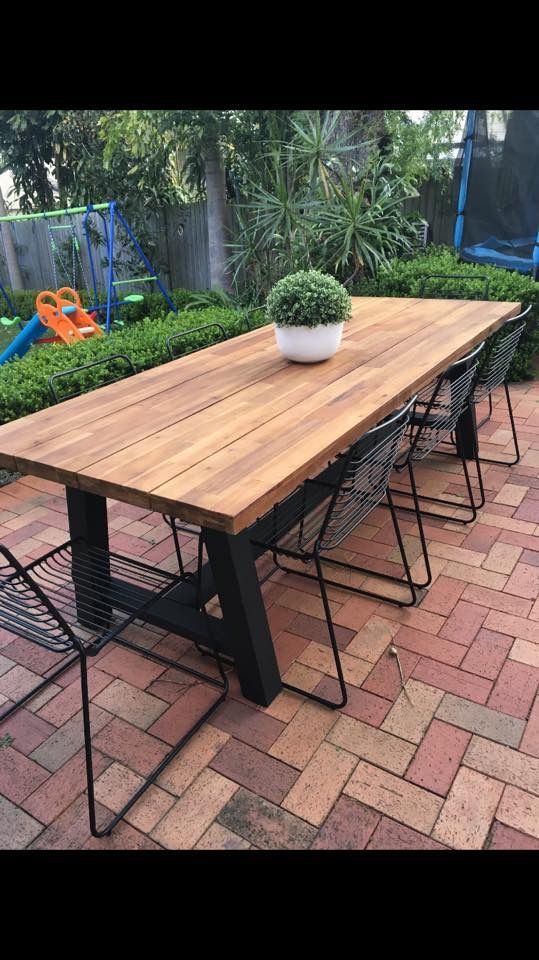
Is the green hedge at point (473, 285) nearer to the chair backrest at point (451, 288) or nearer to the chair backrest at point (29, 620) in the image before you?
the chair backrest at point (451, 288)

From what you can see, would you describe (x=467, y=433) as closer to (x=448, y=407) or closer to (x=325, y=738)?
(x=448, y=407)

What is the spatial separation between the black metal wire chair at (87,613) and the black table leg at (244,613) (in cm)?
11

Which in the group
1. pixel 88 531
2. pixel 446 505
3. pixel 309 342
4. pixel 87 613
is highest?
pixel 309 342

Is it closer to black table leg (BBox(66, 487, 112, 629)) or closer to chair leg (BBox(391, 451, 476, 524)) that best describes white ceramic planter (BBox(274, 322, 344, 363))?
chair leg (BBox(391, 451, 476, 524))

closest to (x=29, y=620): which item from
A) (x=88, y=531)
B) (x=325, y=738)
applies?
(x=88, y=531)

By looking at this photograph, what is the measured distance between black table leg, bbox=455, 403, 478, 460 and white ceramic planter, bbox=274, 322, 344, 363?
1.14 meters

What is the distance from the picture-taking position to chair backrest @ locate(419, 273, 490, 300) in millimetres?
4453

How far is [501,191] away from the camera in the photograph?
5.72 m

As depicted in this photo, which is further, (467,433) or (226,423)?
(467,433)

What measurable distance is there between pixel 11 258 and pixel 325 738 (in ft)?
38.3
